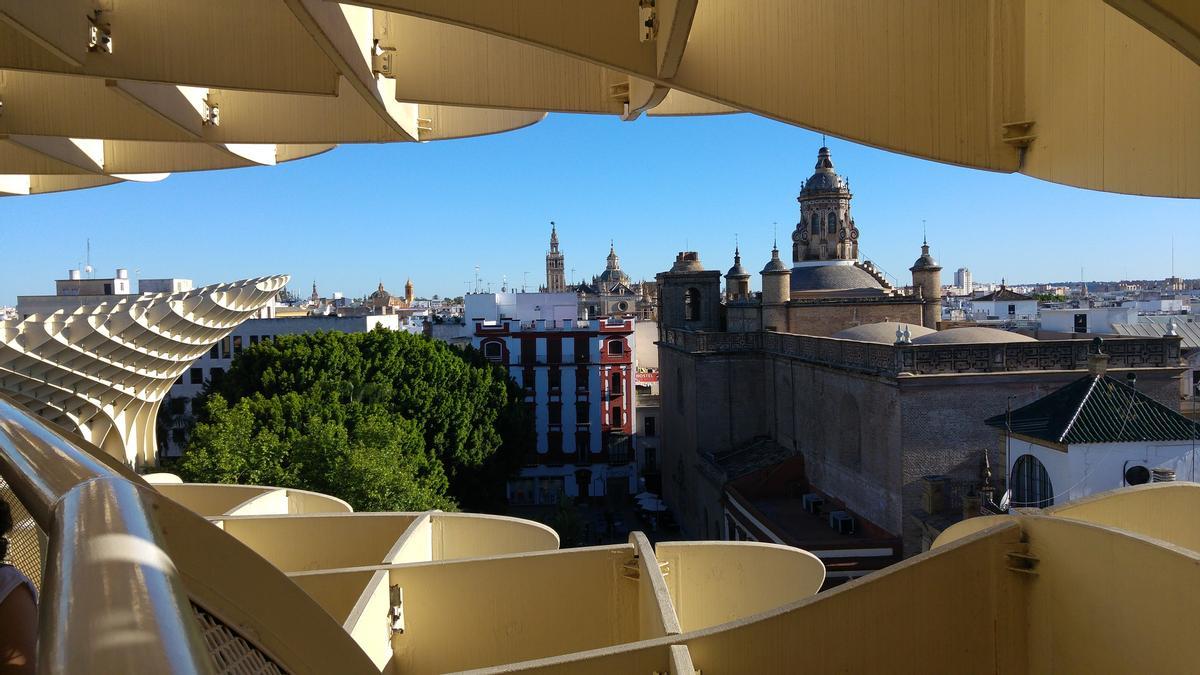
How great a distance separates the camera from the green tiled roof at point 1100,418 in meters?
16.6

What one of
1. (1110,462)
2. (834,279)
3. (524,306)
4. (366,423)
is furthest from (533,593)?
(524,306)

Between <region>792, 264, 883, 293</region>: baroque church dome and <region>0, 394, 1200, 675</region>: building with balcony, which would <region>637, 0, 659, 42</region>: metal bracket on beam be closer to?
<region>0, 394, 1200, 675</region>: building with balcony

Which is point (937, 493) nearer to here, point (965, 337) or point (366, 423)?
point (965, 337)

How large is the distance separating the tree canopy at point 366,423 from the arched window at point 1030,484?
13067 mm

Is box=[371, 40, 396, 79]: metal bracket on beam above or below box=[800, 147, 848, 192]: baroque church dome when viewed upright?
below

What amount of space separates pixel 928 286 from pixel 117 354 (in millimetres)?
29648

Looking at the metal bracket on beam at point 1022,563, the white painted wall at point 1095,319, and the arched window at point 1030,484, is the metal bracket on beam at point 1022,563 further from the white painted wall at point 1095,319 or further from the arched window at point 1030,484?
the white painted wall at point 1095,319

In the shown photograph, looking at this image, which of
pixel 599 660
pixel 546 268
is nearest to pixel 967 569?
pixel 599 660

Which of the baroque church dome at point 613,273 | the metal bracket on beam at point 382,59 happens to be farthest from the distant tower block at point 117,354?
the baroque church dome at point 613,273

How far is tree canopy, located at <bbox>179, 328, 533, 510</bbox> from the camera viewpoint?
20484 millimetres

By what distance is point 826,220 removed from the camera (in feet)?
159

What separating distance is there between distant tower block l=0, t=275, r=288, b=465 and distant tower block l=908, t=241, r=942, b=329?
2514 centimetres

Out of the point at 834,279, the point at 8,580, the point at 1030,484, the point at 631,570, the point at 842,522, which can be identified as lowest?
the point at 842,522

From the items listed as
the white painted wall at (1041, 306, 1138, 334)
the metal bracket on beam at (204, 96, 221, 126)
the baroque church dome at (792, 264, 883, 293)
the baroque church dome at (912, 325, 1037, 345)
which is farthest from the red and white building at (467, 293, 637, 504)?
the metal bracket on beam at (204, 96, 221, 126)
